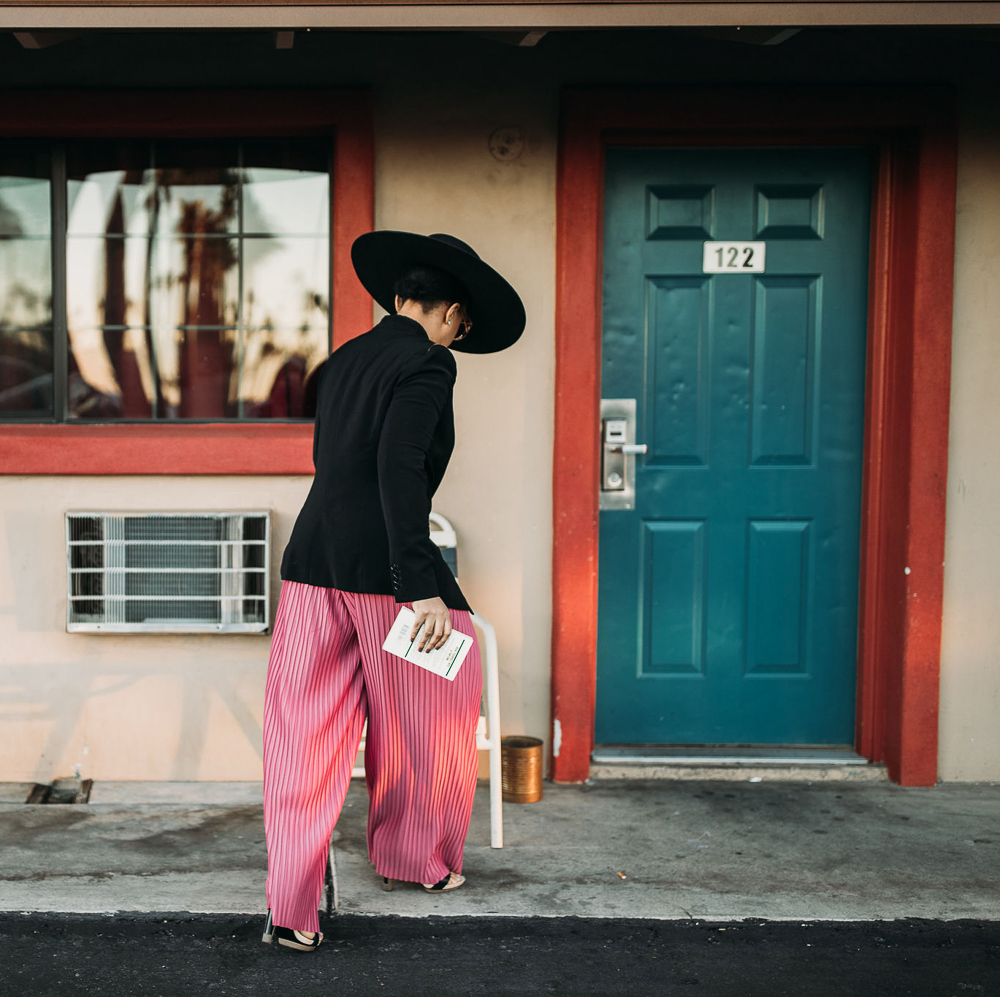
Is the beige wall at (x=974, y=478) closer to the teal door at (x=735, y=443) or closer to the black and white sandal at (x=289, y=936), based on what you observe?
the teal door at (x=735, y=443)

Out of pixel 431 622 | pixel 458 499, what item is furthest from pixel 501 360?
pixel 431 622

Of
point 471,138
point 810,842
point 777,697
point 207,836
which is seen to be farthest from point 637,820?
point 471,138

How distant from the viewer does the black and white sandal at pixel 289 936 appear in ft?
9.43

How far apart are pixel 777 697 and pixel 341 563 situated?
235 centimetres

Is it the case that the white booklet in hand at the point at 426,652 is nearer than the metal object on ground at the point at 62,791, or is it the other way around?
the white booklet in hand at the point at 426,652

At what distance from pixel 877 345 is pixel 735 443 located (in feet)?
2.21

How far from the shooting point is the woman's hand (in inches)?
109

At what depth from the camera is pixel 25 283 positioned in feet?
14.3

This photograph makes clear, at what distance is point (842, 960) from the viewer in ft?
9.61

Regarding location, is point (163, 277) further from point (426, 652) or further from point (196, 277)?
point (426, 652)

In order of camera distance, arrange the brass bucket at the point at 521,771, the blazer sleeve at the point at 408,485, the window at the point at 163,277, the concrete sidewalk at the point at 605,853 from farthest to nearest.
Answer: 1. the window at the point at 163,277
2. the brass bucket at the point at 521,771
3. the concrete sidewalk at the point at 605,853
4. the blazer sleeve at the point at 408,485

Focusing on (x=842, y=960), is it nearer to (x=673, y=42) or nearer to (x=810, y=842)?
(x=810, y=842)

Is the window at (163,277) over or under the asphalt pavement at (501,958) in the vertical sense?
over

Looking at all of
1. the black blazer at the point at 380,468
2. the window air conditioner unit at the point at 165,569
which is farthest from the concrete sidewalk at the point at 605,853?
the black blazer at the point at 380,468
